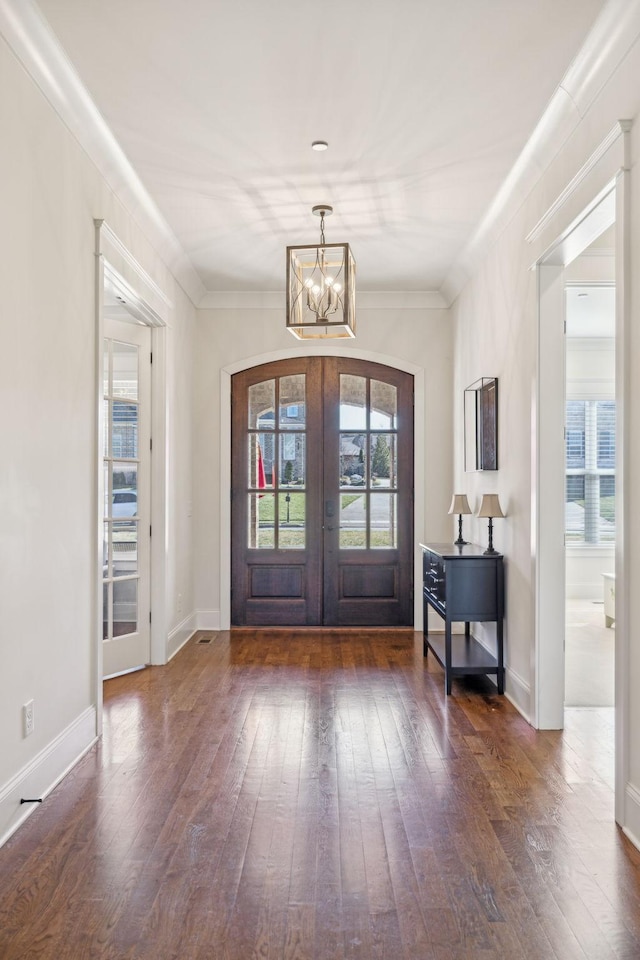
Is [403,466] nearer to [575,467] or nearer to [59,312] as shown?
[575,467]

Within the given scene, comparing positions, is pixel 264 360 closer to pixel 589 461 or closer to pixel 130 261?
pixel 130 261

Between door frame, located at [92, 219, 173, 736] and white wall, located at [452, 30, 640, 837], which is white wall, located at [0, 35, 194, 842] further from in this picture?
white wall, located at [452, 30, 640, 837]

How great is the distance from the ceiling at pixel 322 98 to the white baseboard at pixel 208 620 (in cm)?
318

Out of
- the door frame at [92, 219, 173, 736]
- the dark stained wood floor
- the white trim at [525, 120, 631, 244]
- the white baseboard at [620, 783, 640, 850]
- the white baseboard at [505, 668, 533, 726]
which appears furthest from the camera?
the white baseboard at [505, 668, 533, 726]

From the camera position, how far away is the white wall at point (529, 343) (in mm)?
2643

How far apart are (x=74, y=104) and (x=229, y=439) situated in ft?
11.6

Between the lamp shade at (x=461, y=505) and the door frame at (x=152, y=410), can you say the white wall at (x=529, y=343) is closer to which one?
the lamp shade at (x=461, y=505)

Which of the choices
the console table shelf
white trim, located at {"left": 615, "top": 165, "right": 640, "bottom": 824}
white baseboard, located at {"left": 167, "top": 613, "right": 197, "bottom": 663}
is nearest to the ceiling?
white trim, located at {"left": 615, "top": 165, "right": 640, "bottom": 824}

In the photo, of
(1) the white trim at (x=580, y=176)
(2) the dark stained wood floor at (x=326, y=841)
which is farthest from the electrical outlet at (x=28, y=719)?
(1) the white trim at (x=580, y=176)

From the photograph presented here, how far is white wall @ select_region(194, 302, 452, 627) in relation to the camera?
6465 millimetres

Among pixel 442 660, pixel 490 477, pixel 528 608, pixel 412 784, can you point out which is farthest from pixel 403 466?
pixel 412 784

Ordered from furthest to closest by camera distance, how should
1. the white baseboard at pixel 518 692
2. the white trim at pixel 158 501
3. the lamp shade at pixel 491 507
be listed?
the white trim at pixel 158 501, the lamp shade at pixel 491 507, the white baseboard at pixel 518 692

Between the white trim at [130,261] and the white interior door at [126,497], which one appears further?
the white interior door at [126,497]

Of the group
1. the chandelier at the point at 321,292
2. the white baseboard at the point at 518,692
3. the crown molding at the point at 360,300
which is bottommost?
the white baseboard at the point at 518,692
